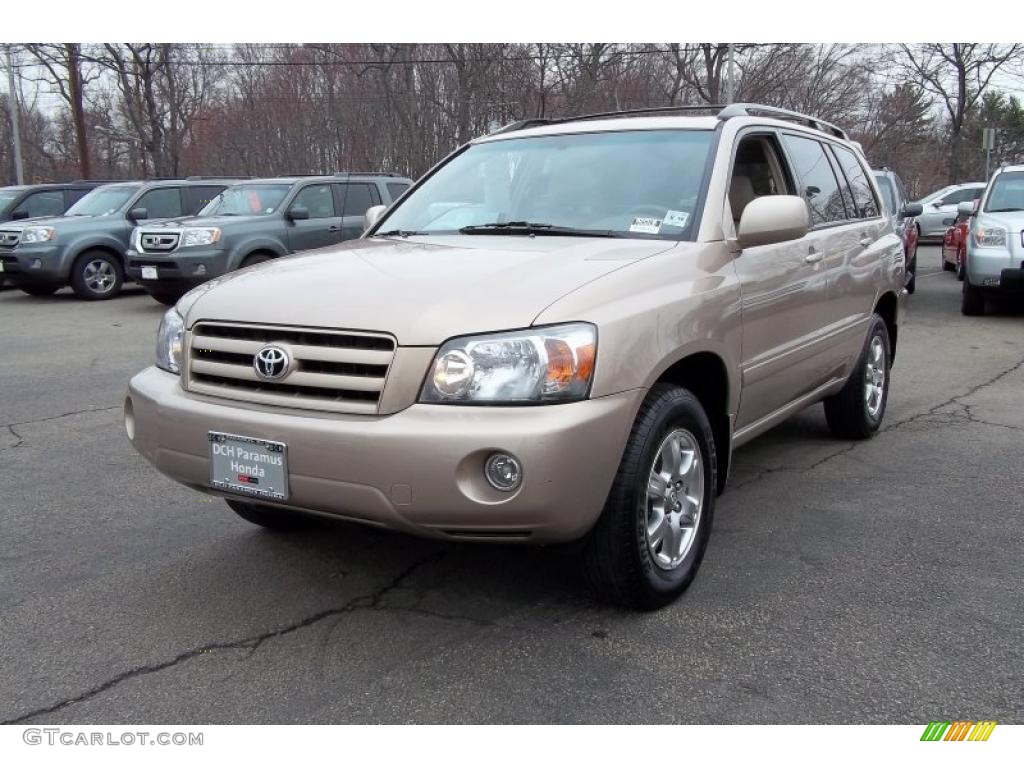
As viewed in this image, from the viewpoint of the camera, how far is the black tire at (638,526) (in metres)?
3.18

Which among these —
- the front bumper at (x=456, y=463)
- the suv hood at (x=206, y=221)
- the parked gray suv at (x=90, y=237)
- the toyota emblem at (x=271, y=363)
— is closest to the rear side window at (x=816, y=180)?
the front bumper at (x=456, y=463)

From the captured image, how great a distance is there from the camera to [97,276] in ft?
48.8

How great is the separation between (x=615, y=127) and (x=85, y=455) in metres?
3.66

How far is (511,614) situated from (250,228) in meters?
10.5

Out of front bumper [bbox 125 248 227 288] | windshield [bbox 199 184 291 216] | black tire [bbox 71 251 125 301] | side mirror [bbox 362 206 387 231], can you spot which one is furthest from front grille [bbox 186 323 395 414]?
black tire [bbox 71 251 125 301]

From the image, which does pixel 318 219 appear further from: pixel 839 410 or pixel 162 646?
pixel 162 646

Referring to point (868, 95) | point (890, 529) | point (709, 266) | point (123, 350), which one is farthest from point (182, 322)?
point (868, 95)

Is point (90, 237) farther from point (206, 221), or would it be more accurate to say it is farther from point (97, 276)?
point (206, 221)

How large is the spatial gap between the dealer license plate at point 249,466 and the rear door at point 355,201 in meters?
10.8

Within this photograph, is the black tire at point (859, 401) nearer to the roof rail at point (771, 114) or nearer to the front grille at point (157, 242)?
the roof rail at point (771, 114)

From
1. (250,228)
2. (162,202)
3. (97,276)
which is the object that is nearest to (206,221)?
(250,228)

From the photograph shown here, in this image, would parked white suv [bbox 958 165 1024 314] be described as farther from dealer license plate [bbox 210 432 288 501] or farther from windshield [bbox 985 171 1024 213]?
dealer license plate [bbox 210 432 288 501]

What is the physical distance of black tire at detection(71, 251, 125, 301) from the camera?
14.6m
